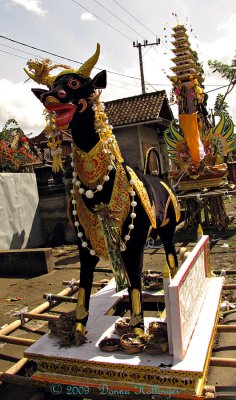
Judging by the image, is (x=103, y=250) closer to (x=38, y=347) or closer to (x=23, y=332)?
(x=38, y=347)

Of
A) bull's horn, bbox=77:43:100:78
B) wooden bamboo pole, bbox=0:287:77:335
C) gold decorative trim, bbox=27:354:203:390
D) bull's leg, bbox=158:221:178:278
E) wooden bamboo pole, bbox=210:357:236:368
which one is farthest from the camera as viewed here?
bull's leg, bbox=158:221:178:278

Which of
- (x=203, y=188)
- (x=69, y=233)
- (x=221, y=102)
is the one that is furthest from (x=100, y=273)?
(x=221, y=102)

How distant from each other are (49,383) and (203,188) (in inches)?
276

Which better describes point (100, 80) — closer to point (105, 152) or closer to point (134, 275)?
point (105, 152)

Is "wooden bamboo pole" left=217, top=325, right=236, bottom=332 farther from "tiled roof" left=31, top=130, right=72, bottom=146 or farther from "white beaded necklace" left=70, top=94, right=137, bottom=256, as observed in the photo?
"tiled roof" left=31, top=130, right=72, bottom=146

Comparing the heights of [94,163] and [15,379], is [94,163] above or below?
above

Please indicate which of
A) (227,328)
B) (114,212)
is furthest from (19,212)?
(227,328)

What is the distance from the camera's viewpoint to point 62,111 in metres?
2.82

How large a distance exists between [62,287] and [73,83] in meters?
3.93

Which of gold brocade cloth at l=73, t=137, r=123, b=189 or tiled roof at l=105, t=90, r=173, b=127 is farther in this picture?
tiled roof at l=105, t=90, r=173, b=127

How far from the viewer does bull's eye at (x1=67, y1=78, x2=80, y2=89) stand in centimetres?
286

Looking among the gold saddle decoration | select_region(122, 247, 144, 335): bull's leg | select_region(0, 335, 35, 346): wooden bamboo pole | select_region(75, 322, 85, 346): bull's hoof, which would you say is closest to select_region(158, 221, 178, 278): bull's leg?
the gold saddle decoration

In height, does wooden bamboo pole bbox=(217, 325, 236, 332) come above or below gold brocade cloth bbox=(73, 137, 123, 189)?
below

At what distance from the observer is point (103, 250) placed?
311 cm
